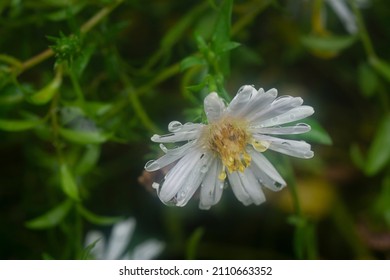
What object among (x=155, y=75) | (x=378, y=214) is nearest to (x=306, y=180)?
(x=378, y=214)

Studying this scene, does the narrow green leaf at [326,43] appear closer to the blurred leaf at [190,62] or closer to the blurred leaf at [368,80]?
the blurred leaf at [368,80]

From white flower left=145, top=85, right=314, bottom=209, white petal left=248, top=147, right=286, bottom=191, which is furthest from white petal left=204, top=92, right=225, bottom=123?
white petal left=248, top=147, right=286, bottom=191

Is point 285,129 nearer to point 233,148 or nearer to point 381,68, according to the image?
point 233,148

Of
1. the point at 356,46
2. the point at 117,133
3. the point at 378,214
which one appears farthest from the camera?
the point at 356,46

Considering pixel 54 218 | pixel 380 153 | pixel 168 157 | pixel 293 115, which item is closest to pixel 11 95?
pixel 54 218
